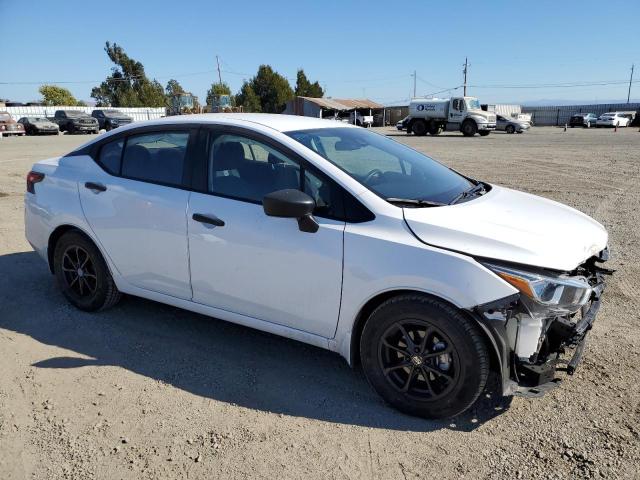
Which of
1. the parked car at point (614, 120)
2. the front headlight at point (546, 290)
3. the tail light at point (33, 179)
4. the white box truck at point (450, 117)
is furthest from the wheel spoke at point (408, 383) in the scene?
the parked car at point (614, 120)

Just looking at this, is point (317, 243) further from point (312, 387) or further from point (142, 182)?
point (142, 182)

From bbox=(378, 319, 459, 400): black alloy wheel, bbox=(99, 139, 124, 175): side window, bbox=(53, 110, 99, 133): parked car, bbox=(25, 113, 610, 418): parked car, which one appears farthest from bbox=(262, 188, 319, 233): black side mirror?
bbox=(53, 110, 99, 133): parked car

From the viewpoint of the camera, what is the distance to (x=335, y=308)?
3.00m

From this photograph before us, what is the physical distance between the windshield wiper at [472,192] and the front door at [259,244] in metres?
0.88

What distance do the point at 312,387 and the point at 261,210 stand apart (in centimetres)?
117

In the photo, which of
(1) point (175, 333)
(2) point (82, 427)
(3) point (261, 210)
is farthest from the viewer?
(1) point (175, 333)

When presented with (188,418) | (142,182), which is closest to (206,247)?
(142,182)

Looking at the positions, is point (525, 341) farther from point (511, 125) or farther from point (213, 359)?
point (511, 125)

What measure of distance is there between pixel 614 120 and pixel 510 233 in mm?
49318

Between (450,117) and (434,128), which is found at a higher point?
(450,117)

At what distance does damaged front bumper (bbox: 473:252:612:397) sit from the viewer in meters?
2.60

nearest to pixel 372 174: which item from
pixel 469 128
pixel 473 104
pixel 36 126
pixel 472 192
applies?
pixel 472 192

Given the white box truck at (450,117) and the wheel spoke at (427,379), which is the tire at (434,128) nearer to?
the white box truck at (450,117)

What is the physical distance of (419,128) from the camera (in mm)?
36938
